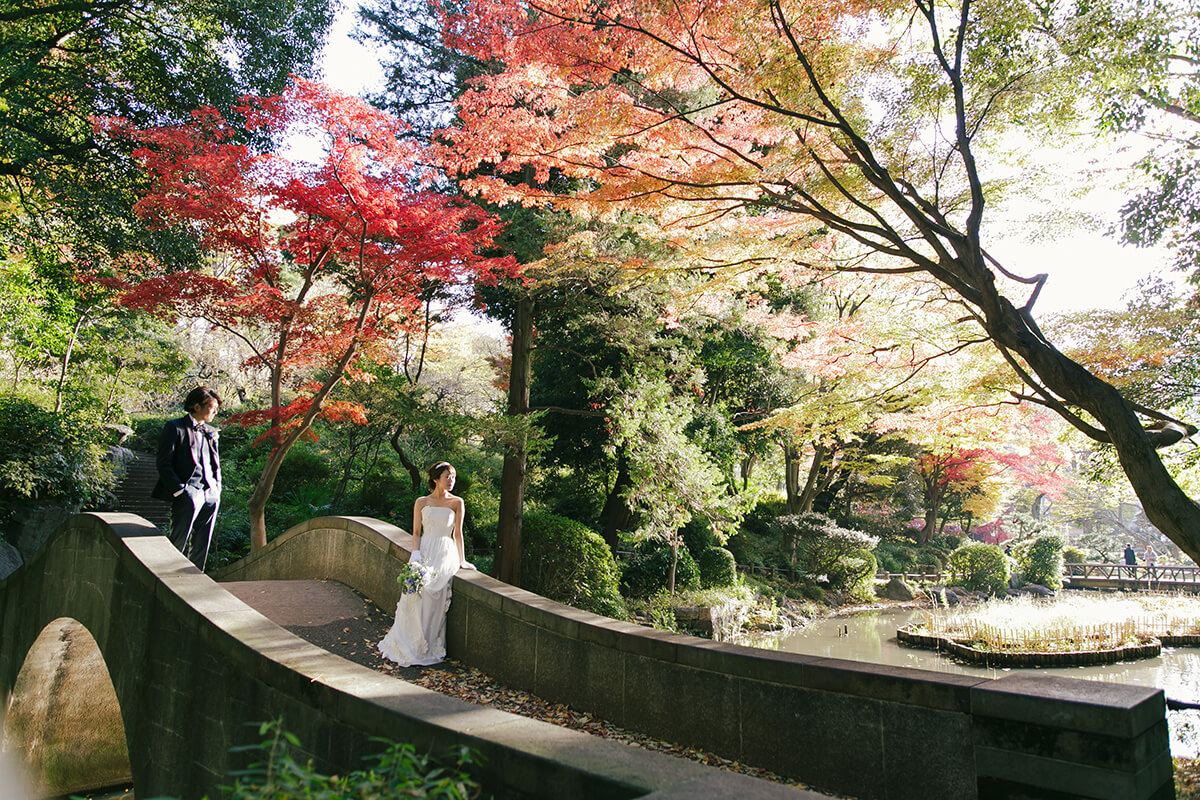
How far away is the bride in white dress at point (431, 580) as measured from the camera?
19.6 feet

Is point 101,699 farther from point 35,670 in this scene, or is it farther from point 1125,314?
point 1125,314

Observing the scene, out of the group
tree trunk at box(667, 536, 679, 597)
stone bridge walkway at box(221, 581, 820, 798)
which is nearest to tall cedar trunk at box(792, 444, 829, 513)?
tree trunk at box(667, 536, 679, 597)

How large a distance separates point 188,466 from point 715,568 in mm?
11282

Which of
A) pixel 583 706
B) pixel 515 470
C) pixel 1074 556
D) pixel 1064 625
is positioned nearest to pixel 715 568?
pixel 515 470

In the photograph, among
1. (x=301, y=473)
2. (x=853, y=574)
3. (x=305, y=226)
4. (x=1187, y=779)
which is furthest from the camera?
(x=853, y=574)

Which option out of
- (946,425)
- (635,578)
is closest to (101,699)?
(635,578)

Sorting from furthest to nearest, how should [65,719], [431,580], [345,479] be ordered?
[345,479], [65,719], [431,580]

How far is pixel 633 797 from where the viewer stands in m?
2.17

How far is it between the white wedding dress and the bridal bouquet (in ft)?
0.13

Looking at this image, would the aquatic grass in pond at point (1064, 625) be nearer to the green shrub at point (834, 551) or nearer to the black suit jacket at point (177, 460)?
the green shrub at point (834, 551)

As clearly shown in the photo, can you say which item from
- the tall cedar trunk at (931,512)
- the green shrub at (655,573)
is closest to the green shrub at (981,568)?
the tall cedar trunk at (931,512)

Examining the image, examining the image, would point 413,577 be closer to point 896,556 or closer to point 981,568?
point 981,568

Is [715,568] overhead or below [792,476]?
below

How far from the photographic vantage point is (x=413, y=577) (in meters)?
5.93
